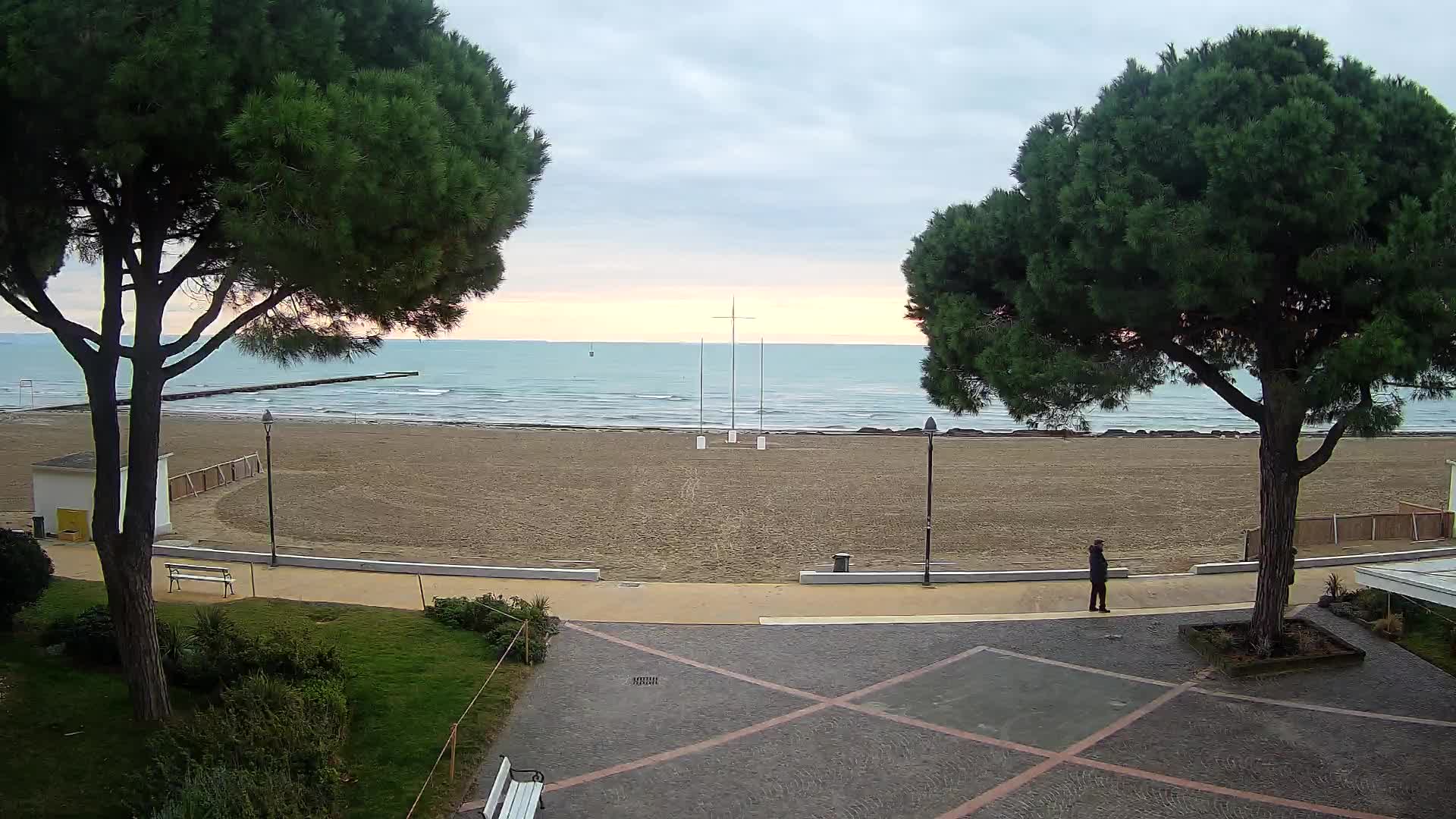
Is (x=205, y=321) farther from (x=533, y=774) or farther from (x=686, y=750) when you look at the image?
(x=686, y=750)

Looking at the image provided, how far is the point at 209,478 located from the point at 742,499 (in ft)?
54.9

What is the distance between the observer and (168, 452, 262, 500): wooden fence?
2745cm

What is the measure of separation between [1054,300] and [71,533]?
19834 mm

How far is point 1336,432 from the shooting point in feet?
36.8


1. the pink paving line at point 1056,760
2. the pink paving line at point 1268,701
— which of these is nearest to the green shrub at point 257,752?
the pink paving line at point 1056,760

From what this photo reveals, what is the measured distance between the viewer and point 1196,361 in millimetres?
12289

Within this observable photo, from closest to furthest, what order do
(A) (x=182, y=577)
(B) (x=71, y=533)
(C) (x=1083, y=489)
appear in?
(A) (x=182, y=577) < (B) (x=71, y=533) < (C) (x=1083, y=489)

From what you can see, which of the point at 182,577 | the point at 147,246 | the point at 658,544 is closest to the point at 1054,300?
the point at 147,246

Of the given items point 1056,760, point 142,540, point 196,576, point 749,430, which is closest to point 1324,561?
point 1056,760

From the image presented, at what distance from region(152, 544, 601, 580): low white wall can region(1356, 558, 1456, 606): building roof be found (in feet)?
38.8

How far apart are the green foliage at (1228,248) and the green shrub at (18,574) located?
11.3 metres

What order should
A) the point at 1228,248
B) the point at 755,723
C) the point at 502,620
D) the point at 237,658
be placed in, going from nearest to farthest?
the point at 237,658, the point at 1228,248, the point at 755,723, the point at 502,620

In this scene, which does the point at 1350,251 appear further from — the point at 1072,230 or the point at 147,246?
the point at 147,246

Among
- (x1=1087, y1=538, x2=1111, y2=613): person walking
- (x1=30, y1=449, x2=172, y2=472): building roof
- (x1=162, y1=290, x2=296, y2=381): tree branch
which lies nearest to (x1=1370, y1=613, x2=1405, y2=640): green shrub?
(x1=1087, y1=538, x2=1111, y2=613): person walking
